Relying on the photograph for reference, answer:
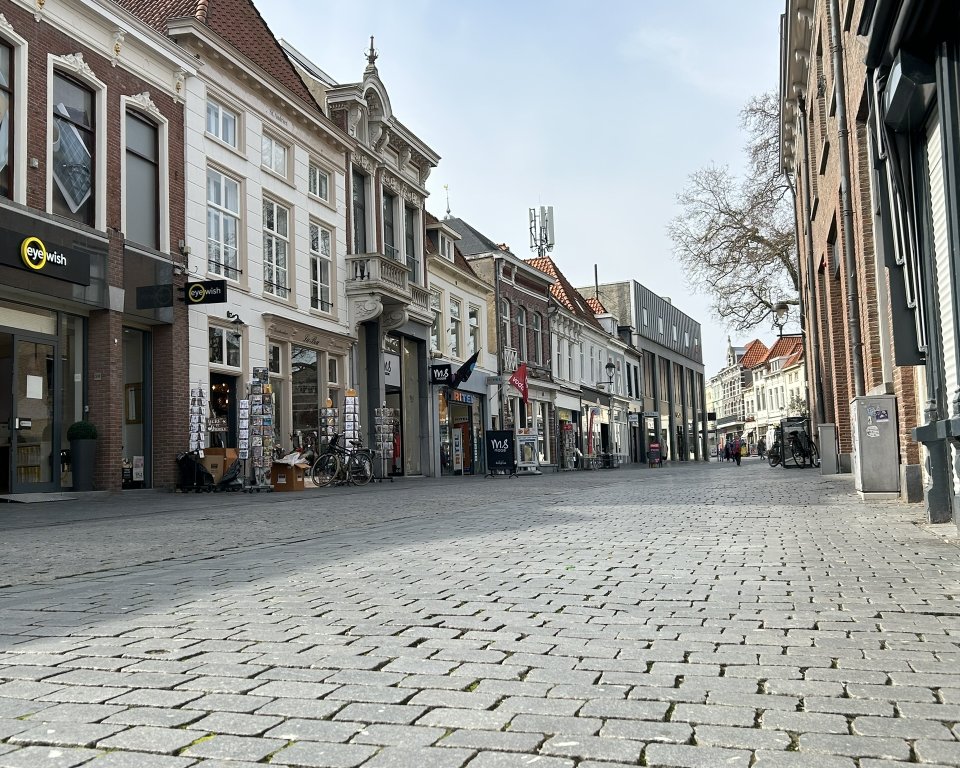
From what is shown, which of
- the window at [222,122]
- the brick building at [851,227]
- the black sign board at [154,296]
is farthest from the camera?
the window at [222,122]

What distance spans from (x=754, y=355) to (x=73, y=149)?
120 m

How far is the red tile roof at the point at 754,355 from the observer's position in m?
126

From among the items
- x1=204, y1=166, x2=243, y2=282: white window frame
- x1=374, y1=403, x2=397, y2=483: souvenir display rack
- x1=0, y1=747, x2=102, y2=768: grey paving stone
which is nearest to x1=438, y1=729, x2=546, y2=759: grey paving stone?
x1=0, y1=747, x2=102, y2=768: grey paving stone

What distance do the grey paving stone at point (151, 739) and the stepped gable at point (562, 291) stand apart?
4209 centimetres

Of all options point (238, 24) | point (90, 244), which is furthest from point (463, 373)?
point (90, 244)

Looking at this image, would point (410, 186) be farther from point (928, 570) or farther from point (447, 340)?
point (928, 570)

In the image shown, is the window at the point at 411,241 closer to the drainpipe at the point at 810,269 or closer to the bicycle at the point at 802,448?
the drainpipe at the point at 810,269

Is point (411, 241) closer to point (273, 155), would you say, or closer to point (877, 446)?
point (273, 155)

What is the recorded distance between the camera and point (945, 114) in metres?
6.22

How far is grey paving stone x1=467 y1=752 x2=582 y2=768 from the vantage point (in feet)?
7.76

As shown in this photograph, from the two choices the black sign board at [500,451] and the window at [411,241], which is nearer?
the black sign board at [500,451]

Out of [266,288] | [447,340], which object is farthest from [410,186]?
[266,288]

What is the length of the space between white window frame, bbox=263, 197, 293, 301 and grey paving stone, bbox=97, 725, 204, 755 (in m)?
19.2

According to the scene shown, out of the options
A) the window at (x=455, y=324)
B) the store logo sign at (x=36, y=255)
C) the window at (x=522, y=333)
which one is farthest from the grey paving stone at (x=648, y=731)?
the window at (x=522, y=333)
